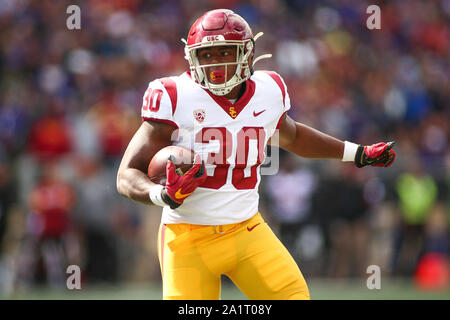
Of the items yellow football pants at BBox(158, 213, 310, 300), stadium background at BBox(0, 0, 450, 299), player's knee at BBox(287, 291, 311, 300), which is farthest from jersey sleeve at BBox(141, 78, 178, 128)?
stadium background at BBox(0, 0, 450, 299)

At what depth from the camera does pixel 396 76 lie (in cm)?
1048

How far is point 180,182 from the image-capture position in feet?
10.6

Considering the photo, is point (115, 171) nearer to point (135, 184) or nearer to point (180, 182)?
point (135, 184)

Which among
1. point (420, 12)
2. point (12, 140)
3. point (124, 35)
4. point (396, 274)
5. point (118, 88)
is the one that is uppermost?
point (420, 12)

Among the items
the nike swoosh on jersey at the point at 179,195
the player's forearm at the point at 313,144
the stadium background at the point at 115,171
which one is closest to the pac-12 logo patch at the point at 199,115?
the nike swoosh on jersey at the point at 179,195

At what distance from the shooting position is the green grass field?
7441 mm

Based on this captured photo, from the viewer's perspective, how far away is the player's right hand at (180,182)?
324 centimetres

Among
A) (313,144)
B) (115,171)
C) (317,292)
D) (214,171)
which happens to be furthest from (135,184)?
(115,171)

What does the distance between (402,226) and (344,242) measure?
2.40 feet

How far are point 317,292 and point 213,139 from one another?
15.2 feet

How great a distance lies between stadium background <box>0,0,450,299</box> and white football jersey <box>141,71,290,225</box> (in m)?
4.11
